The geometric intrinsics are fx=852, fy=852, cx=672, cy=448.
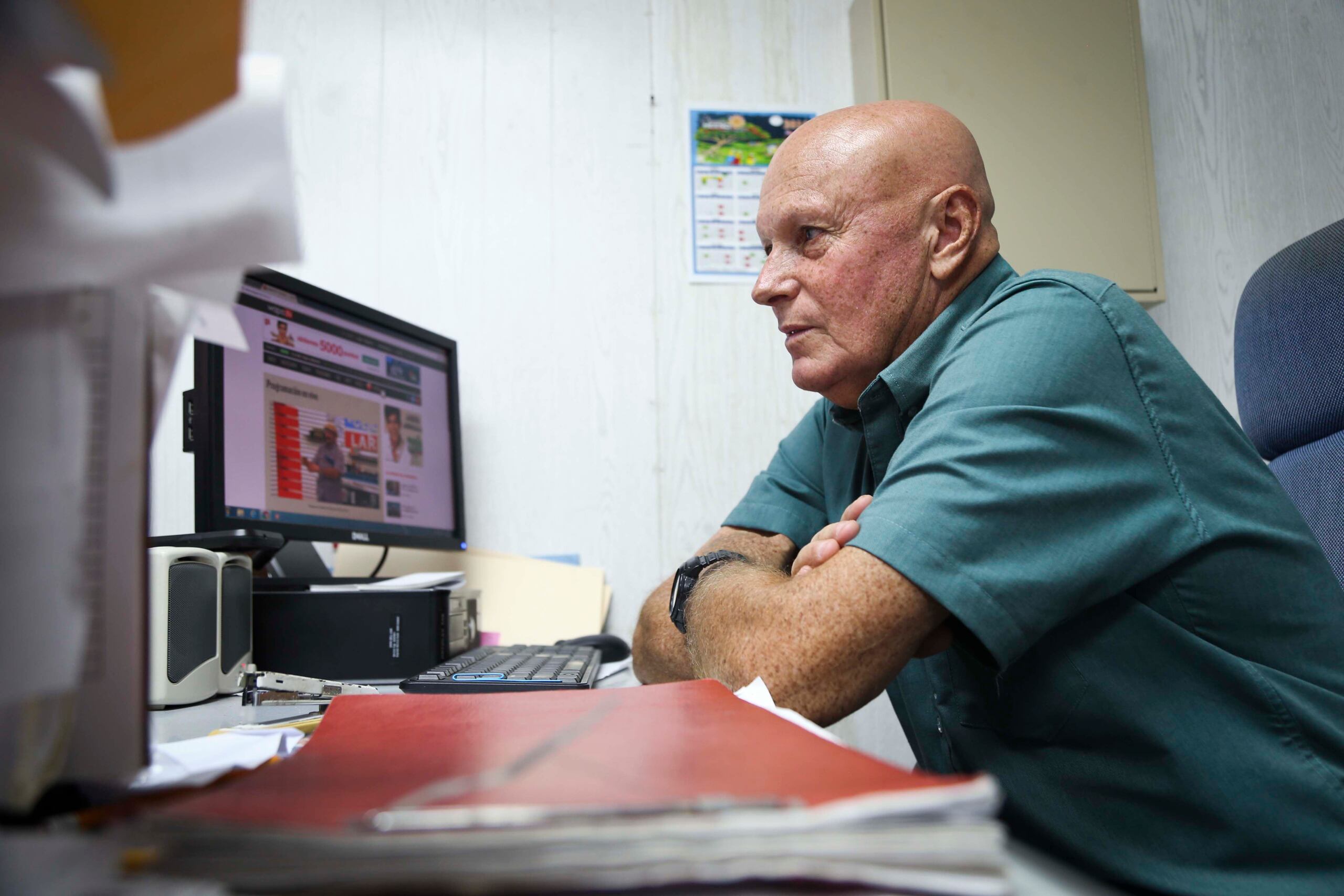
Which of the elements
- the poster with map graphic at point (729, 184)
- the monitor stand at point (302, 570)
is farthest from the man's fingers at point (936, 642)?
the poster with map graphic at point (729, 184)

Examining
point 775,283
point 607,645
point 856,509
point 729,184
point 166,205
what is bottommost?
point 607,645

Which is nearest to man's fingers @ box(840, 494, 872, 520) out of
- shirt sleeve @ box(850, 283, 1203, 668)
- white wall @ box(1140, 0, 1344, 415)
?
shirt sleeve @ box(850, 283, 1203, 668)

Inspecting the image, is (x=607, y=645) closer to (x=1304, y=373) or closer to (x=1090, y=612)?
(x=1090, y=612)

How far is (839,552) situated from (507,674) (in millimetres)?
368

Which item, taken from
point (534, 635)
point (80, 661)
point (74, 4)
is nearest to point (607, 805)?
point (80, 661)

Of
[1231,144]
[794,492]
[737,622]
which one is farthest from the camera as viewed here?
[1231,144]

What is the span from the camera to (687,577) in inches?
36.6

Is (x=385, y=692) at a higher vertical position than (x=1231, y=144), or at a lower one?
lower

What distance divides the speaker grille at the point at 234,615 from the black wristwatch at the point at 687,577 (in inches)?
19.2

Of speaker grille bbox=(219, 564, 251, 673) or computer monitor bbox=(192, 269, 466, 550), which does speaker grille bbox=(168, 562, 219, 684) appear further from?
computer monitor bbox=(192, 269, 466, 550)

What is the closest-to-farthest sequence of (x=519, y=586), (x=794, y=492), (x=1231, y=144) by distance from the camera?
(x=794, y=492) → (x=519, y=586) → (x=1231, y=144)

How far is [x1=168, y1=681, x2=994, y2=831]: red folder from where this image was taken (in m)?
0.24

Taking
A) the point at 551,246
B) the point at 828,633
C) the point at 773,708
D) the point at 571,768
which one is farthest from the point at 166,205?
the point at 551,246

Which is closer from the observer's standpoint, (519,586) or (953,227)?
(953,227)
